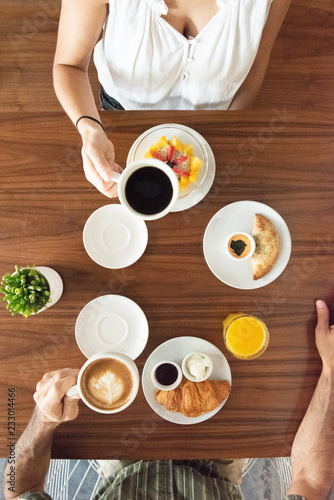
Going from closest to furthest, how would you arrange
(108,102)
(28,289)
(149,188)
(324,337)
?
(149,188) < (28,289) < (324,337) < (108,102)

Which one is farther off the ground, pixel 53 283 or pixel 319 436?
pixel 53 283

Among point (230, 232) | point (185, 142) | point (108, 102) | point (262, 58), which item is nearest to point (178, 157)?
point (185, 142)

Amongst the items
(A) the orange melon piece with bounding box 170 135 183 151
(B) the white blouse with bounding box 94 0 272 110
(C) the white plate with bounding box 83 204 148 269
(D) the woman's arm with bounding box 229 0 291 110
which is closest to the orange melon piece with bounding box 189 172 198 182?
(A) the orange melon piece with bounding box 170 135 183 151

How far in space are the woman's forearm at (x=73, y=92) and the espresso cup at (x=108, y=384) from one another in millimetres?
885

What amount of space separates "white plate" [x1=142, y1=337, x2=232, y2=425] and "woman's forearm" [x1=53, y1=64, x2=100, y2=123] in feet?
3.02

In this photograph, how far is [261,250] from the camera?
4.73ft

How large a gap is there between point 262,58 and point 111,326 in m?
1.24

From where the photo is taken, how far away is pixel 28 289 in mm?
1343

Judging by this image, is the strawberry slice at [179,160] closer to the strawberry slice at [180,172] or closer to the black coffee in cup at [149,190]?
the strawberry slice at [180,172]

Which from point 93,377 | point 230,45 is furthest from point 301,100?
point 93,377

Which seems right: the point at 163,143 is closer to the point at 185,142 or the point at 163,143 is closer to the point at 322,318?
the point at 185,142

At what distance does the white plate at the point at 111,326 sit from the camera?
4.80 ft

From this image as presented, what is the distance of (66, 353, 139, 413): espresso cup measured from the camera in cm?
130

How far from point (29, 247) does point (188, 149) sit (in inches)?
29.0
